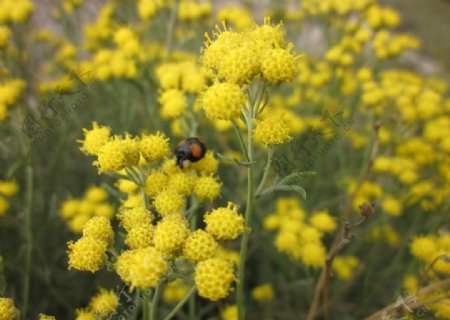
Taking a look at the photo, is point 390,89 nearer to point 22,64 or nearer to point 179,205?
point 179,205

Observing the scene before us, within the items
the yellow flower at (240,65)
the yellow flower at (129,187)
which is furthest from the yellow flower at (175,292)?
the yellow flower at (240,65)

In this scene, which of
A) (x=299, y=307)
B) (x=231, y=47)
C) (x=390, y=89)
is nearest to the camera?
(x=231, y=47)

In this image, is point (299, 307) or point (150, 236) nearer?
point (150, 236)

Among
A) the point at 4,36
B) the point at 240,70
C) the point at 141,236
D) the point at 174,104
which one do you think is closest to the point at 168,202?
the point at 141,236

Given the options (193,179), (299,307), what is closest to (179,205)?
(193,179)

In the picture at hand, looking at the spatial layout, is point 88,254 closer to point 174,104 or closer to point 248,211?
point 248,211

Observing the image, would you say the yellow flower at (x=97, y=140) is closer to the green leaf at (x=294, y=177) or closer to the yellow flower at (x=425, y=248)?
the green leaf at (x=294, y=177)

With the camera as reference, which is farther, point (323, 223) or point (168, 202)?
point (323, 223)
